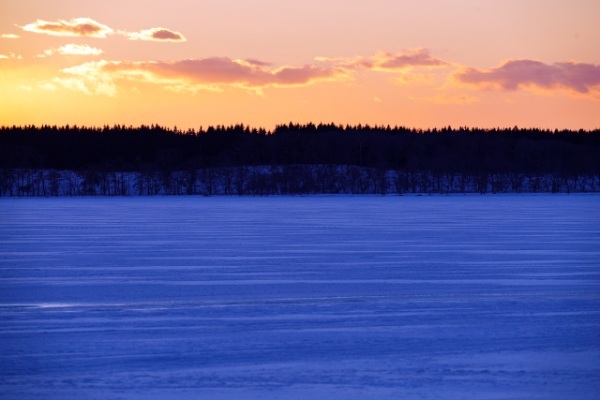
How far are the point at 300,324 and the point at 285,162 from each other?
11835 centimetres

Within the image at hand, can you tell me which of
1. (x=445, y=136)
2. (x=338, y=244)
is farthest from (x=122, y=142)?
(x=338, y=244)

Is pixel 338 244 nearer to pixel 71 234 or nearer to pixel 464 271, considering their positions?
pixel 464 271

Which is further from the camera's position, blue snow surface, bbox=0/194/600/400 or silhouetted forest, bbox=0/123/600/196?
silhouetted forest, bbox=0/123/600/196

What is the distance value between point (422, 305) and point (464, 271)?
349 cm

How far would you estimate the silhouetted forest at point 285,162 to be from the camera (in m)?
105

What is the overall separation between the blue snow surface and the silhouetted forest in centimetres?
8183

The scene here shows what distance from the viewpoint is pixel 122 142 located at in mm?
129375

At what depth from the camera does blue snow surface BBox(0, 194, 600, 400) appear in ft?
19.0

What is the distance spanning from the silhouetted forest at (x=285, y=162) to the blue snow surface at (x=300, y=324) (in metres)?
81.8

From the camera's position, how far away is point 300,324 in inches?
309

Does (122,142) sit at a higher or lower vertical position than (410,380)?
higher

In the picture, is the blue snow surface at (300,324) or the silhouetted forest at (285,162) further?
the silhouetted forest at (285,162)

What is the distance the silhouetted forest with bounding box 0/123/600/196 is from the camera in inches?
4139

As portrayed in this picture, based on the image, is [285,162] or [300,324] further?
[285,162]
